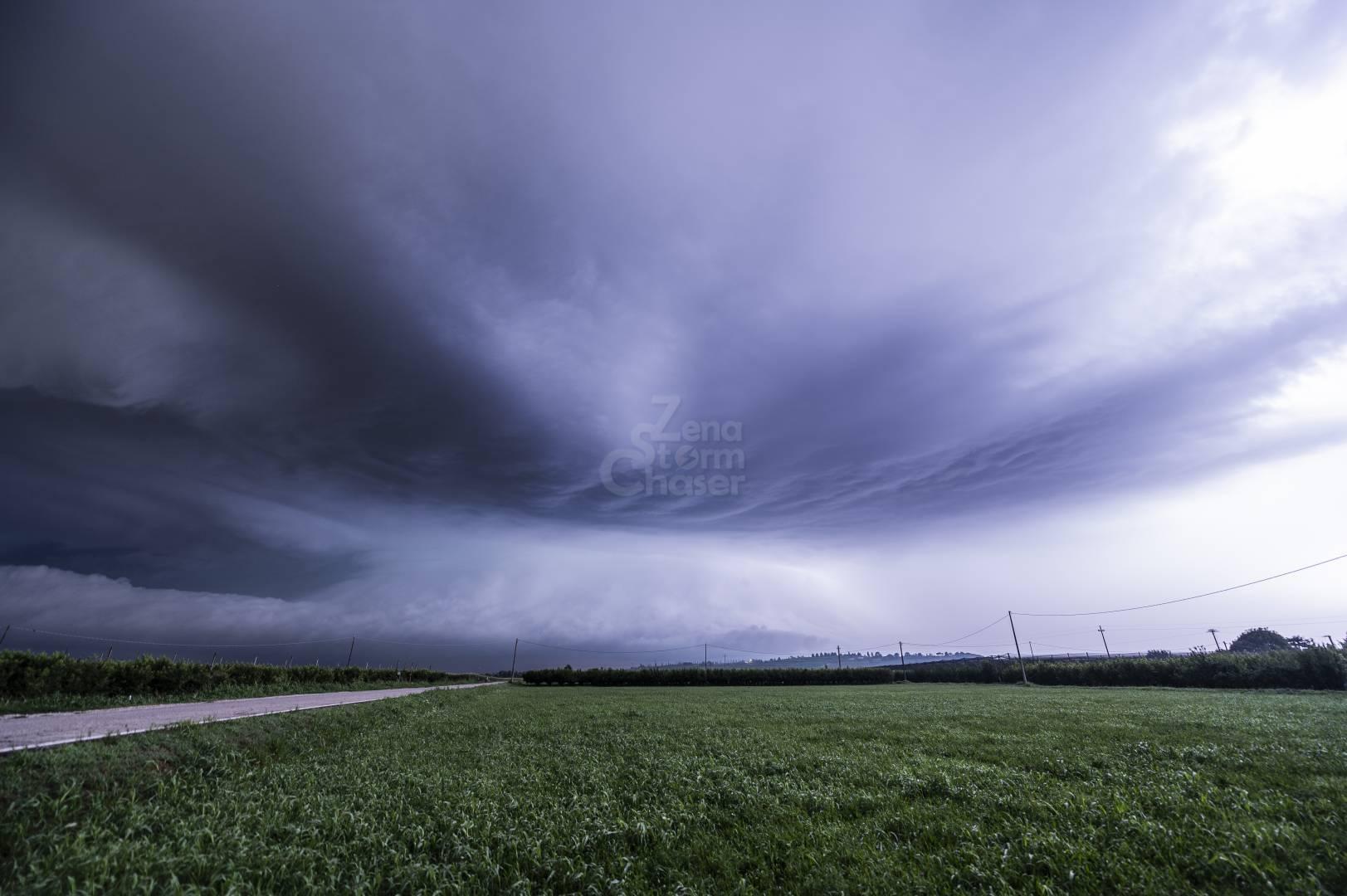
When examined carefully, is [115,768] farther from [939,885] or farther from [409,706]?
[409,706]

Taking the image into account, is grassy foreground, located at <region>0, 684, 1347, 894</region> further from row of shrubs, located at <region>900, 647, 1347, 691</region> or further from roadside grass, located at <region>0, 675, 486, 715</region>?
row of shrubs, located at <region>900, 647, 1347, 691</region>

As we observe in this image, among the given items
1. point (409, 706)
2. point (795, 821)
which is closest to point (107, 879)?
point (795, 821)

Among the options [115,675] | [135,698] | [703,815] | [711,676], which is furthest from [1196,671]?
[115,675]

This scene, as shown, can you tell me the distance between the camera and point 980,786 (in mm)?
8250

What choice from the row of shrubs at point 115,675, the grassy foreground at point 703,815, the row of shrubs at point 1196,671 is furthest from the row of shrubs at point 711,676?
the grassy foreground at point 703,815

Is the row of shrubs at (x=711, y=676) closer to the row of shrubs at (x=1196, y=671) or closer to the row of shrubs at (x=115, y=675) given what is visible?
the row of shrubs at (x=1196, y=671)

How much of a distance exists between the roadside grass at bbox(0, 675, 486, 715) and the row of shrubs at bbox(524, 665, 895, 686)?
4648 centimetres

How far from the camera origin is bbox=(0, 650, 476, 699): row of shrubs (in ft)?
65.2

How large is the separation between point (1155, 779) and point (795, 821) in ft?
19.0

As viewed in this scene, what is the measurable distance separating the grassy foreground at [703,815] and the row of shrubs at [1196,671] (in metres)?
38.4

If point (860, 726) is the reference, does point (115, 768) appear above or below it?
above

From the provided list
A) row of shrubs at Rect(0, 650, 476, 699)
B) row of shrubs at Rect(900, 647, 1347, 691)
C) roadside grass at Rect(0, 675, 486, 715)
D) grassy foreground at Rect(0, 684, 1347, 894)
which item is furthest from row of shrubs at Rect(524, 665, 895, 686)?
grassy foreground at Rect(0, 684, 1347, 894)

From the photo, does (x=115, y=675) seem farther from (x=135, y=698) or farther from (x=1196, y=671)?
(x=1196, y=671)

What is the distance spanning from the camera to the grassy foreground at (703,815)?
5.25 meters
